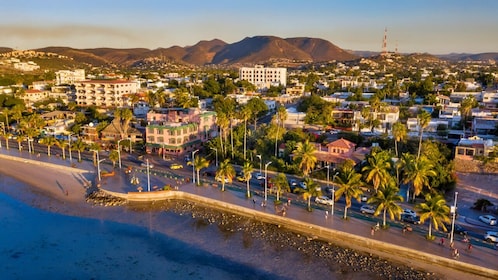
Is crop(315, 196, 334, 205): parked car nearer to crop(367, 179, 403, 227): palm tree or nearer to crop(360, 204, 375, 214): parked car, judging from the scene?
crop(360, 204, 375, 214): parked car

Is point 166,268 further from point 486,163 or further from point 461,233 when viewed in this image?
point 486,163

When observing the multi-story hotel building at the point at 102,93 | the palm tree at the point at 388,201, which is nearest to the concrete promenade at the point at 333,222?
the palm tree at the point at 388,201

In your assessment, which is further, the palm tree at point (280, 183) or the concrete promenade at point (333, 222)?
the palm tree at point (280, 183)

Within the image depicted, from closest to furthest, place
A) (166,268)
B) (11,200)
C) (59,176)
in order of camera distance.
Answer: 1. (166,268)
2. (11,200)
3. (59,176)

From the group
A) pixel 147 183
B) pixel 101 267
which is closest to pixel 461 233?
pixel 101 267

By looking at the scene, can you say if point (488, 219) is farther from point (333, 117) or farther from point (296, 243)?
point (333, 117)

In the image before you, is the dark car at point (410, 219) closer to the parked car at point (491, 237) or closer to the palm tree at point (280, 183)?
the parked car at point (491, 237)

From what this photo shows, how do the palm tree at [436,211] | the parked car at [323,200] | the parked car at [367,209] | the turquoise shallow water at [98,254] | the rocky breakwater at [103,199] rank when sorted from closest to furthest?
the turquoise shallow water at [98,254] < the palm tree at [436,211] < the parked car at [367,209] < the parked car at [323,200] < the rocky breakwater at [103,199]
